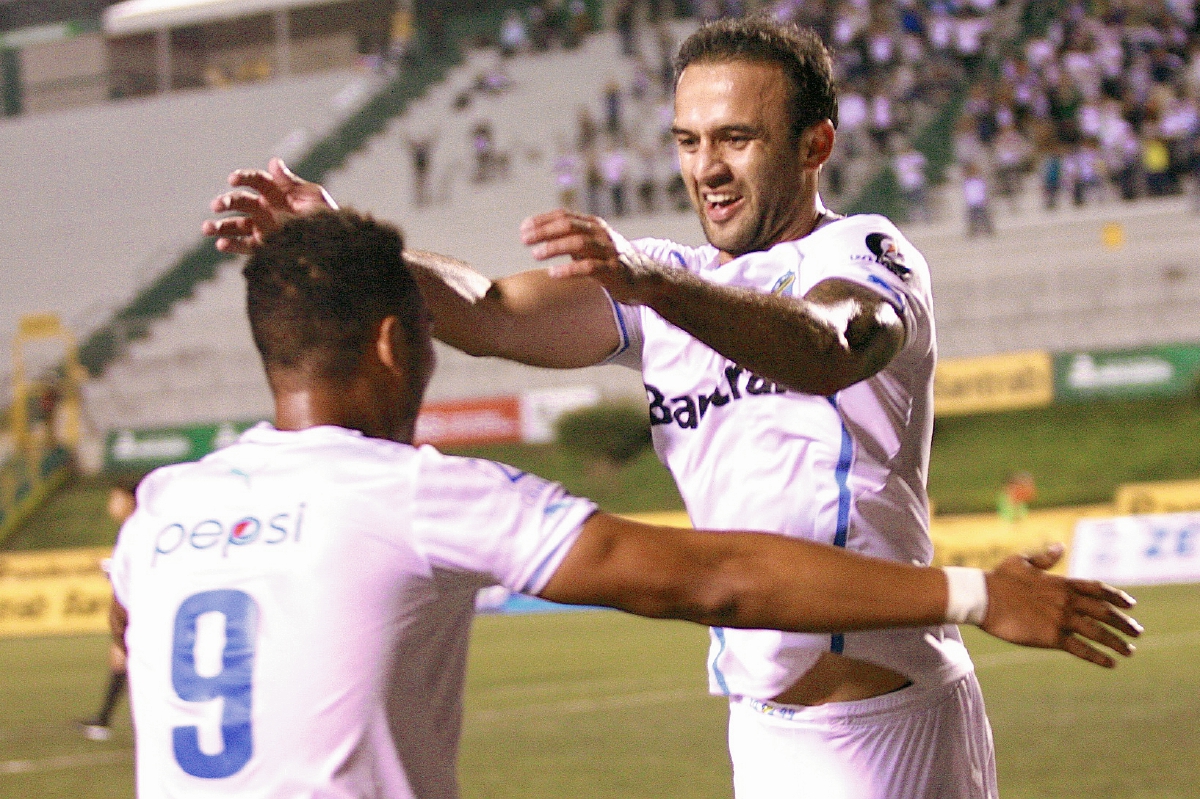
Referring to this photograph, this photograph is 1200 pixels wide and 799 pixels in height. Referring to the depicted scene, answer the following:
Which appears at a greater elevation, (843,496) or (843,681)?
(843,496)

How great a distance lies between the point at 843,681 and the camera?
3244 millimetres

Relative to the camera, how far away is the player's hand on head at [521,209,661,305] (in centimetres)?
275

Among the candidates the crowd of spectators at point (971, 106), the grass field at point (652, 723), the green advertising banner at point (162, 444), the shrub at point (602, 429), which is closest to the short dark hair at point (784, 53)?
the grass field at point (652, 723)

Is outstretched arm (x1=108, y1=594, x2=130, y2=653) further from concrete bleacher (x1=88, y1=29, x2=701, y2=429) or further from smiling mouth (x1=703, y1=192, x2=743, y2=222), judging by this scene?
concrete bleacher (x1=88, y1=29, x2=701, y2=429)

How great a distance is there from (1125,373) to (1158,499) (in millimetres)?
4448

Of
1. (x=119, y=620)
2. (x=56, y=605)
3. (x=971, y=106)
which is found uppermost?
(x=119, y=620)

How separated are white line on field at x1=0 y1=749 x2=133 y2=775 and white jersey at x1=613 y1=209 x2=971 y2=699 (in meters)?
7.54

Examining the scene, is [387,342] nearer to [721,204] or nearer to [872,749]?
[721,204]

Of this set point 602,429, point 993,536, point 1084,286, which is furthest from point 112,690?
point 1084,286

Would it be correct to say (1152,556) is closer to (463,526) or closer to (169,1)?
(463,526)

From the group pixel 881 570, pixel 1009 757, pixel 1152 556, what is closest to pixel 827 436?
pixel 881 570

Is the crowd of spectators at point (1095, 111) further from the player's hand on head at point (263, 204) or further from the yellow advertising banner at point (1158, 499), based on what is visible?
the player's hand on head at point (263, 204)

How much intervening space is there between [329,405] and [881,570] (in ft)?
2.89

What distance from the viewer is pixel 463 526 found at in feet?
7.39
